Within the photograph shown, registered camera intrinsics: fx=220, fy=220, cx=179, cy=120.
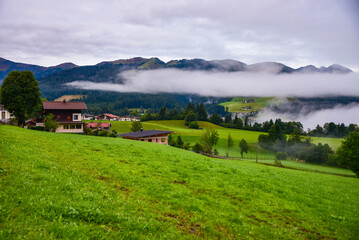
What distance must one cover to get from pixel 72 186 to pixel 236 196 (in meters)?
11.3

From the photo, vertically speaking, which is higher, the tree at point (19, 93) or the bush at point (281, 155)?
the tree at point (19, 93)

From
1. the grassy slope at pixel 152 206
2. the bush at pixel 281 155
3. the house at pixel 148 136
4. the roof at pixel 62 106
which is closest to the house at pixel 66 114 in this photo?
the roof at pixel 62 106

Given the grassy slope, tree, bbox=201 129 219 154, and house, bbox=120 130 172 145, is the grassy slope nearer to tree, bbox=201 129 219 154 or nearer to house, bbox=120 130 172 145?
house, bbox=120 130 172 145

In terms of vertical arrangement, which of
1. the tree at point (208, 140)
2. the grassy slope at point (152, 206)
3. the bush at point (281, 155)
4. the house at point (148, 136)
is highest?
the grassy slope at point (152, 206)

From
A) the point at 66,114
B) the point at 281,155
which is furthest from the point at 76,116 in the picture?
the point at 281,155

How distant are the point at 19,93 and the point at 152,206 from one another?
69834 millimetres

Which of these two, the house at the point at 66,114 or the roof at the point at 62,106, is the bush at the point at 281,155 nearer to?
the house at the point at 66,114

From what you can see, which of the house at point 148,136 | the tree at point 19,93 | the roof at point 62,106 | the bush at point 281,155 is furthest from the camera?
the bush at point 281,155

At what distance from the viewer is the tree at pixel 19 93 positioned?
62375 millimetres

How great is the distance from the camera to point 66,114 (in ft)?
281

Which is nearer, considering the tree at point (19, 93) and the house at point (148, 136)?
the tree at point (19, 93)

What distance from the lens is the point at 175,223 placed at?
10391 millimetres

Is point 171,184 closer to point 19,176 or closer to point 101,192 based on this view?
point 101,192

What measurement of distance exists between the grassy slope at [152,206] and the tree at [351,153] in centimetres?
6485
